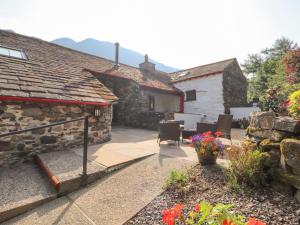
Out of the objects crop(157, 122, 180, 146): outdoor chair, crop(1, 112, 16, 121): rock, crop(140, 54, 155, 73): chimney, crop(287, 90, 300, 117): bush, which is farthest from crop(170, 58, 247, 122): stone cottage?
crop(1, 112, 16, 121): rock

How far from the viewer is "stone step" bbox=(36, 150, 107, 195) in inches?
133

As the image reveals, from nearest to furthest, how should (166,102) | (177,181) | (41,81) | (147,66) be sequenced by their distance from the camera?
(177,181) < (41,81) < (166,102) < (147,66)

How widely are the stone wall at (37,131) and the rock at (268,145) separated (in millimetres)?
5150

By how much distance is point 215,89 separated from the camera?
13.8 m

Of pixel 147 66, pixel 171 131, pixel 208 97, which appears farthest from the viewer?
pixel 147 66

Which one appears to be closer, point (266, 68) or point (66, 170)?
point (66, 170)

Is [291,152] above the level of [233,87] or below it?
below

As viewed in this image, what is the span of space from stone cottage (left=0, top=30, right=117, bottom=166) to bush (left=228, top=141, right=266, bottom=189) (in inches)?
188

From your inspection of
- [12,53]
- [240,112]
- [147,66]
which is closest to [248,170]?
[12,53]

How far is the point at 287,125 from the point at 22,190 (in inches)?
185

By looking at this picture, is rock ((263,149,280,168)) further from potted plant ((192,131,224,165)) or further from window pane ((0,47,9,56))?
window pane ((0,47,9,56))

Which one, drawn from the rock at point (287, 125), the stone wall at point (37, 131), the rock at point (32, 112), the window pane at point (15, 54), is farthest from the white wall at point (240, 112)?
the window pane at point (15, 54)

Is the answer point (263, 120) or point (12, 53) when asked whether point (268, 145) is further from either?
point (12, 53)

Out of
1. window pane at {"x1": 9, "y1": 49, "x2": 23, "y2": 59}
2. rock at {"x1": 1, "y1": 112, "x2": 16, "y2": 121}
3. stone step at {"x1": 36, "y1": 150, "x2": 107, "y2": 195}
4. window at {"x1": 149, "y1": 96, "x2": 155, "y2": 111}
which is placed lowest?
stone step at {"x1": 36, "y1": 150, "x2": 107, "y2": 195}
